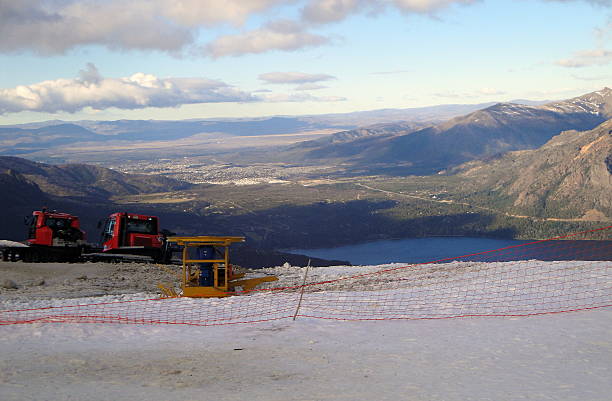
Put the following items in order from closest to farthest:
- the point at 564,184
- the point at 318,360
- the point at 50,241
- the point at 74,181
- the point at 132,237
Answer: the point at 318,360, the point at 132,237, the point at 50,241, the point at 564,184, the point at 74,181

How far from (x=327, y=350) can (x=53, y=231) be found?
22.2m

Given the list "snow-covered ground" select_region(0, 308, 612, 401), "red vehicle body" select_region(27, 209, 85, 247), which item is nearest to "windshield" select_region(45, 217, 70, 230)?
"red vehicle body" select_region(27, 209, 85, 247)

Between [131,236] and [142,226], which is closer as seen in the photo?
[131,236]

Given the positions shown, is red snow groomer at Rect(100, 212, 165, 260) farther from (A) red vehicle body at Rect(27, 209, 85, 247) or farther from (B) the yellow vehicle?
(B) the yellow vehicle

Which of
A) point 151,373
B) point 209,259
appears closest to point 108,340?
point 151,373

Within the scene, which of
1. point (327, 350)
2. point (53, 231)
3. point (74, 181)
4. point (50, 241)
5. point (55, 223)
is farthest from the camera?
point (74, 181)

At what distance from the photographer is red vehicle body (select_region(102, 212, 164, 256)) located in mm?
28047

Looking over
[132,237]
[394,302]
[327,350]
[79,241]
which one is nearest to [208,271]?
[394,302]

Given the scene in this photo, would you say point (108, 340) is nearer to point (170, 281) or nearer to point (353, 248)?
point (170, 281)

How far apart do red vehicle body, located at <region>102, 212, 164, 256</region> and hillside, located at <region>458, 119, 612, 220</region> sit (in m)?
130

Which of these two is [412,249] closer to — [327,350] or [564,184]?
[564,184]

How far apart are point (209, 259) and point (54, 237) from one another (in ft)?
49.7

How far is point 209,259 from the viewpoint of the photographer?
17109 mm

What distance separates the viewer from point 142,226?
29297 mm
